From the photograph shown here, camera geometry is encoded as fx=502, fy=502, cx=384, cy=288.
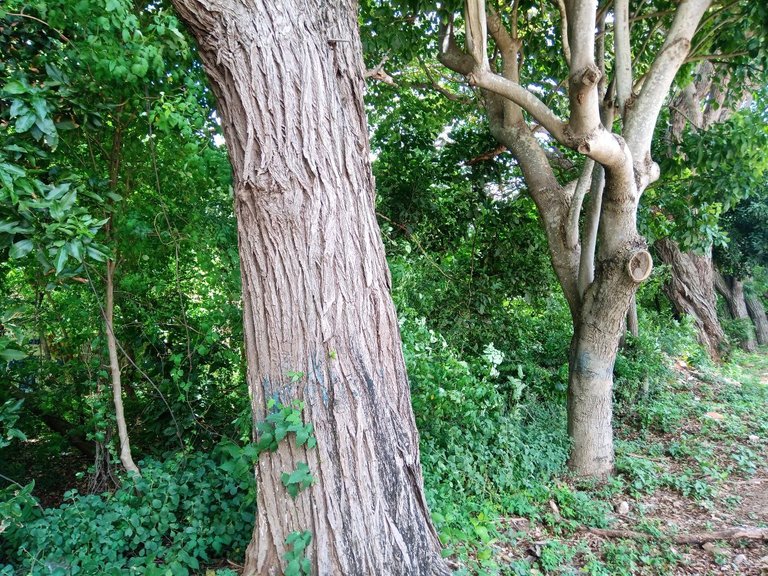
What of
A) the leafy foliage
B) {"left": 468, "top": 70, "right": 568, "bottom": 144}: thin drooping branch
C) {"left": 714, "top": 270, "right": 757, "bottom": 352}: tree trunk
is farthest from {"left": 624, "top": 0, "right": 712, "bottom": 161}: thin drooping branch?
{"left": 714, "top": 270, "right": 757, "bottom": 352}: tree trunk

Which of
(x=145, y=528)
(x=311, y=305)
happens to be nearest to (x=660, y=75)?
(x=311, y=305)

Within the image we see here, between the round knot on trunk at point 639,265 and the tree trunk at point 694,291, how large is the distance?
20.1 ft

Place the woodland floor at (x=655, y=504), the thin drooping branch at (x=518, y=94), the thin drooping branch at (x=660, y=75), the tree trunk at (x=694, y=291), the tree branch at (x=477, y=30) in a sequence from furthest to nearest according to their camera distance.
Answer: the tree trunk at (x=694, y=291)
the thin drooping branch at (x=660, y=75)
the thin drooping branch at (x=518, y=94)
the tree branch at (x=477, y=30)
the woodland floor at (x=655, y=504)

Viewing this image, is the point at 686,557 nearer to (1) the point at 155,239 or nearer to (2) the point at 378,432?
(2) the point at 378,432

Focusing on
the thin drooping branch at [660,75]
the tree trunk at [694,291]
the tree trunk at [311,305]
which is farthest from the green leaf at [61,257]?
the tree trunk at [694,291]

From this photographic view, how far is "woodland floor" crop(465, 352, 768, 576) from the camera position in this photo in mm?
3398

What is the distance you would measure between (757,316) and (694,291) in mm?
5958

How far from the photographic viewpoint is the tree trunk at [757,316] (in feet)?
44.3

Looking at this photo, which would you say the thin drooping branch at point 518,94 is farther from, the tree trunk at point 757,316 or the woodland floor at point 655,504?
the tree trunk at point 757,316

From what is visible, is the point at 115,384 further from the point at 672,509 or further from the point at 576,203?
the point at 672,509

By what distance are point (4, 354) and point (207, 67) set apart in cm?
177

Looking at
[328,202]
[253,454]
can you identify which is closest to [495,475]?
[253,454]

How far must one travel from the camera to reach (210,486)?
329 centimetres

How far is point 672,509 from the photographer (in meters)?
4.27
